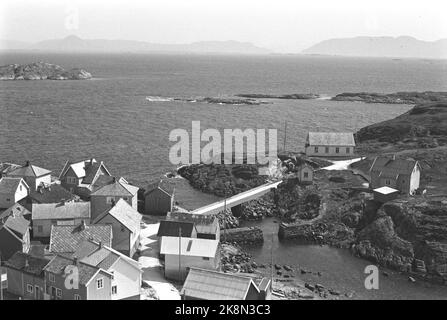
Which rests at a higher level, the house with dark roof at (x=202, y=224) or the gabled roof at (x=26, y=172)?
the gabled roof at (x=26, y=172)

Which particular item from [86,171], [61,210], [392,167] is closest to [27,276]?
[61,210]

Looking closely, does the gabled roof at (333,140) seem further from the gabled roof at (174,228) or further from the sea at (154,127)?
the gabled roof at (174,228)

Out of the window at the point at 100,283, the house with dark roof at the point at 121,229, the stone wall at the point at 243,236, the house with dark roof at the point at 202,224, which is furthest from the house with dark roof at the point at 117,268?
the stone wall at the point at 243,236

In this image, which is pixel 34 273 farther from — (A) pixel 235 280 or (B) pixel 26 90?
(B) pixel 26 90
